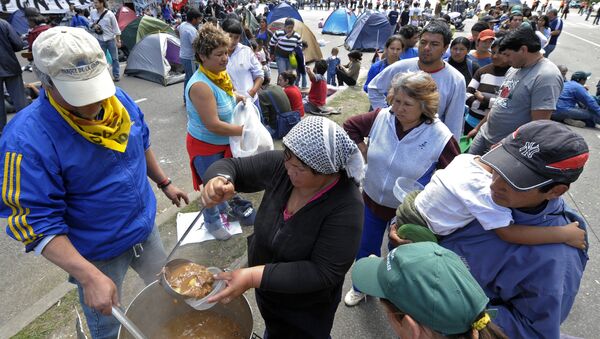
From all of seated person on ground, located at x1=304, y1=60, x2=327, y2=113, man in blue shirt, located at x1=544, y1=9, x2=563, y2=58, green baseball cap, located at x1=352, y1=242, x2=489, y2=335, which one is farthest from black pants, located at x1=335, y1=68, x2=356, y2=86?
green baseball cap, located at x1=352, y1=242, x2=489, y2=335

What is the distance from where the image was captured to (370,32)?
52.5 feet

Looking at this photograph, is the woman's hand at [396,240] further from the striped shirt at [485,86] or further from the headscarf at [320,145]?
the striped shirt at [485,86]

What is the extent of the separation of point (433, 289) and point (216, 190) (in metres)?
1.11

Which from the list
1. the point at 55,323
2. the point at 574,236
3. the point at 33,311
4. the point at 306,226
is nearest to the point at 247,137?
the point at 306,226

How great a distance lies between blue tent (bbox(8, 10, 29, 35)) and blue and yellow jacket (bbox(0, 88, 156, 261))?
1530cm

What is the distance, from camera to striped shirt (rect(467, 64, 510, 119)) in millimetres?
4413

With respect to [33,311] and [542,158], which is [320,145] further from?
[33,311]

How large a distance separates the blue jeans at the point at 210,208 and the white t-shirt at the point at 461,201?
2.14 meters

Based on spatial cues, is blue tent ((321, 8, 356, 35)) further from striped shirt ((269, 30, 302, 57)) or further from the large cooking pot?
the large cooking pot

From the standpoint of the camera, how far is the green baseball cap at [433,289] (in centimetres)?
107

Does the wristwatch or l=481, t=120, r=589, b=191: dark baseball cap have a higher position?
l=481, t=120, r=589, b=191: dark baseball cap

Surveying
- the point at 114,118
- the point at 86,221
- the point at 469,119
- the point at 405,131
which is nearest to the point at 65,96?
the point at 114,118

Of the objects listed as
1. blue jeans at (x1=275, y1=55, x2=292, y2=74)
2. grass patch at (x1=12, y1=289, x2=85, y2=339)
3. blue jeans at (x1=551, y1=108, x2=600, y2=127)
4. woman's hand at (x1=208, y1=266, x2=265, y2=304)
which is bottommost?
blue jeans at (x1=551, y1=108, x2=600, y2=127)

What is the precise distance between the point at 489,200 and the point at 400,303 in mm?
655
